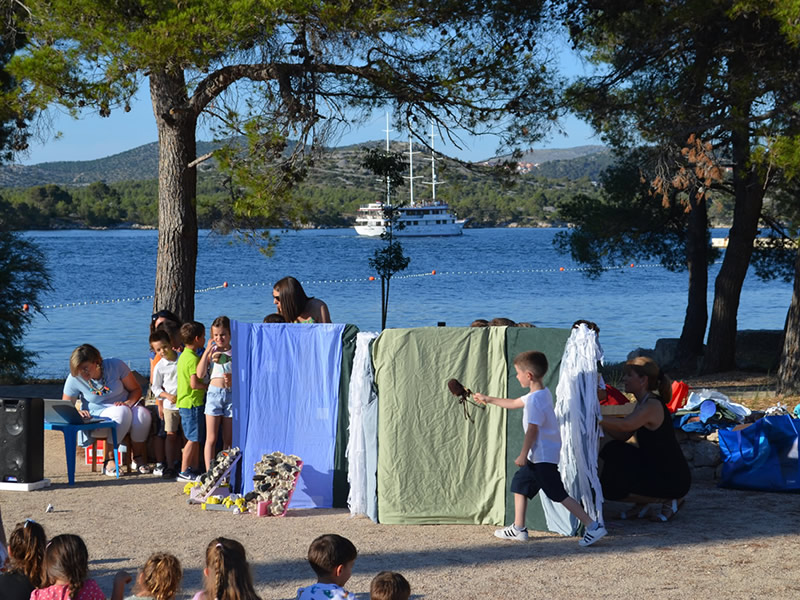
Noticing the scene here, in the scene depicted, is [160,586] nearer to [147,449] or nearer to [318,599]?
[318,599]

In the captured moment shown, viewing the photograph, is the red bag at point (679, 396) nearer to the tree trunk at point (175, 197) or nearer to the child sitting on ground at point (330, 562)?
the child sitting on ground at point (330, 562)

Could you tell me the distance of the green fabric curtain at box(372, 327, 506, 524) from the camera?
6688mm

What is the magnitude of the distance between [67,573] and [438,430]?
311cm

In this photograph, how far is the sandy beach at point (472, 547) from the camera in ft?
17.8

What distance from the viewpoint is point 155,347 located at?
8.49 m

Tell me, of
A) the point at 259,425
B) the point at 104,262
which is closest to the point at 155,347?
the point at 259,425

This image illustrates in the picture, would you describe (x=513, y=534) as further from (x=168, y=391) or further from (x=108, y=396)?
(x=108, y=396)

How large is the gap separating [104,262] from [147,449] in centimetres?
7251

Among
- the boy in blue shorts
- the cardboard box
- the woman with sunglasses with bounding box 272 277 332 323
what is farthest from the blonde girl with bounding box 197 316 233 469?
the cardboard box

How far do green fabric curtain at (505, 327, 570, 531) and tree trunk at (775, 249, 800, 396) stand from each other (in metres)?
7.02

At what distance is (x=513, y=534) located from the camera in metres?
6.32

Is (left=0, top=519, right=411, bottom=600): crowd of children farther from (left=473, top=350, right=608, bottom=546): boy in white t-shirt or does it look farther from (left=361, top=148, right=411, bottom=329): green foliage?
(left=361, top=148, right=411, bottom=329): green foliage

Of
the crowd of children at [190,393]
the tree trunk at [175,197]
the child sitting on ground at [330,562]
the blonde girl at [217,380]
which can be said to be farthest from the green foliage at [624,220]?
the child sitting on ground at [330,562]

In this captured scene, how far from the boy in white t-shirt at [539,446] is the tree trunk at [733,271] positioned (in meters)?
10.1
